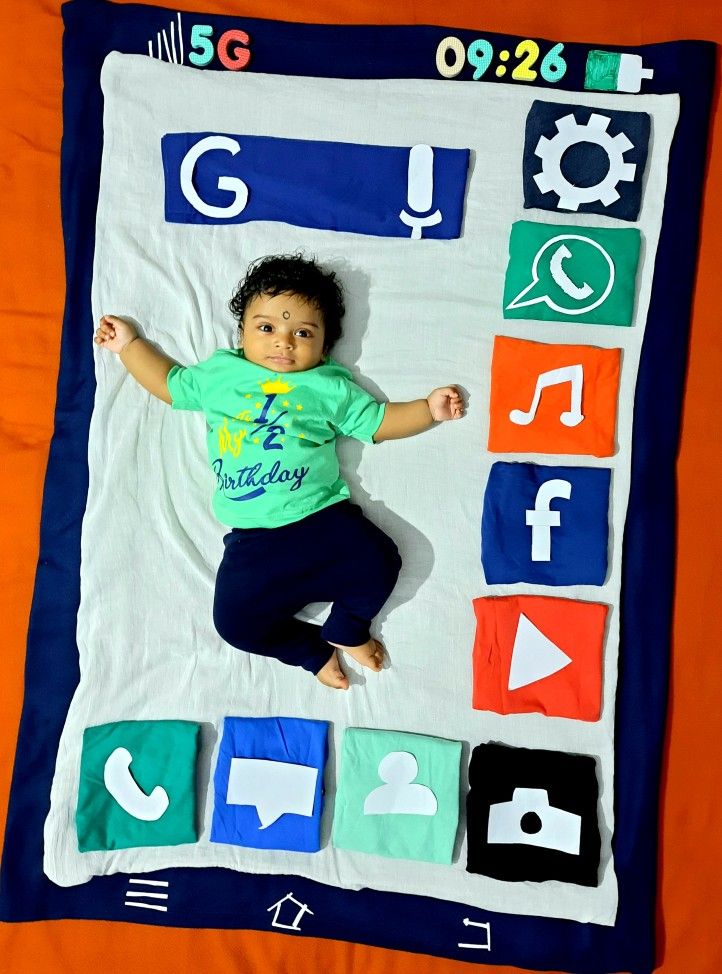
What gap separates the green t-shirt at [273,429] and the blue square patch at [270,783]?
404mm

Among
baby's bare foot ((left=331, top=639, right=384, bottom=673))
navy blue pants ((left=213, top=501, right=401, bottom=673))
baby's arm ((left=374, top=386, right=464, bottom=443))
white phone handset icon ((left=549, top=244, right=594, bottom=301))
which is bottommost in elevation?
baby's bare foot ((left=331, top=639, right=384, bottom=673))

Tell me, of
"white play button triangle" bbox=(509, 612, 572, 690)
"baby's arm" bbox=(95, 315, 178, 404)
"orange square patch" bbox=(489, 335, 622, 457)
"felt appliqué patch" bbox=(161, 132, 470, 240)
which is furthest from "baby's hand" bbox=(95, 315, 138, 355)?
"white play button triangle" bbox=(509, 612, 572, 690)

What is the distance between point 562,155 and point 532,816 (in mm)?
1245

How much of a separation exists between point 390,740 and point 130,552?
24.2 inches

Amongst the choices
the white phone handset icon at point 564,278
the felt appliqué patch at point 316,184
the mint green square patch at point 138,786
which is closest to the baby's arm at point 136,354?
the felt appliqué patch at point 316,184

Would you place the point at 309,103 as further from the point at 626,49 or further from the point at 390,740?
the point at 390,740

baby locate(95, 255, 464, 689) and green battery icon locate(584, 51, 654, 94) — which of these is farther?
green battery icon locate(584, 51, 654, 94)

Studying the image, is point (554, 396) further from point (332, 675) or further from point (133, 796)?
point (133, 796)

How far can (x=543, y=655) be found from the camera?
1.52m

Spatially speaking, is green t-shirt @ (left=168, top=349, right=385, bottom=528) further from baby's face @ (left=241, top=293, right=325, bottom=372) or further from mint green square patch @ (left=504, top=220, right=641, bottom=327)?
mint green square patch @ (left=504, top=220, right=641, bottom=327)

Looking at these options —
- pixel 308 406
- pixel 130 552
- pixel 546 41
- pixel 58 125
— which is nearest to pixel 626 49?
pixel 546 41

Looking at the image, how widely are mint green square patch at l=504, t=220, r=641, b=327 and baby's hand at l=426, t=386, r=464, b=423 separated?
0.66 ft

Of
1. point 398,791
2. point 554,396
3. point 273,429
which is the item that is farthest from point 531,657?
point 273,429

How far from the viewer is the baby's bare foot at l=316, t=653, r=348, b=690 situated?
1522 millimetres
